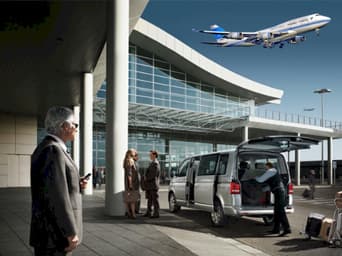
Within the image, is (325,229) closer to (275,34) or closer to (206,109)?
(206,109)

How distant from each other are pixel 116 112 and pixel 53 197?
817 centimetres

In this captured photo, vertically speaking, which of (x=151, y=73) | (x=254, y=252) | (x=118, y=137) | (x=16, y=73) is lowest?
(x=254, y=252)

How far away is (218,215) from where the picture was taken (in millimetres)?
10172

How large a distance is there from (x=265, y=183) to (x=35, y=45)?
9873 millimetres

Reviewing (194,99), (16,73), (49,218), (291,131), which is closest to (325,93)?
(291,131)

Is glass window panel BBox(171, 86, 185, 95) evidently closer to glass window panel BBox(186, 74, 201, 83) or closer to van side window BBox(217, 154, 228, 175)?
glass window panel BBox(186, 74, 201, 83)

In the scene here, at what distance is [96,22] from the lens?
1391cm

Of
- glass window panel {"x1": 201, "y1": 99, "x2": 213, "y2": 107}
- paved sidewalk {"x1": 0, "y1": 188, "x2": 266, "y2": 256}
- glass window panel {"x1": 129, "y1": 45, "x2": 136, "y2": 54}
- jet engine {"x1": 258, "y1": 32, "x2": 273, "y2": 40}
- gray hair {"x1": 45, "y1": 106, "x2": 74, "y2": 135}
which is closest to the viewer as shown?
gray hair {"x1": 45, "y1": 106, "x2": 74, "y2": 135}

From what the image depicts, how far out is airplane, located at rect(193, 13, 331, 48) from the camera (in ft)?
165

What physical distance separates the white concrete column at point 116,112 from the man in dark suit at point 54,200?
25.7 ft

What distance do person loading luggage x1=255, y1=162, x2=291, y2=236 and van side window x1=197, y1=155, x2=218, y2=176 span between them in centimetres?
148

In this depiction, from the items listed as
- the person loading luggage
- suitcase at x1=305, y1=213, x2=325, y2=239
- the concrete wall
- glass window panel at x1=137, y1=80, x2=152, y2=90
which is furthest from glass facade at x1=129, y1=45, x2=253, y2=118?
suitcase at x1=305, y1=213, x2=325, y2=239

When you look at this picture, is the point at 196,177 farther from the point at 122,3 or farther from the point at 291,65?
the point at 291,65

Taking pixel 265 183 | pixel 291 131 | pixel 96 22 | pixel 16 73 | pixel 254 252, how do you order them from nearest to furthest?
1. pixel 254 252
2. pixel 265 183
3. pixel 96 22
4. pixel 16 73
5. pixel 291 131
